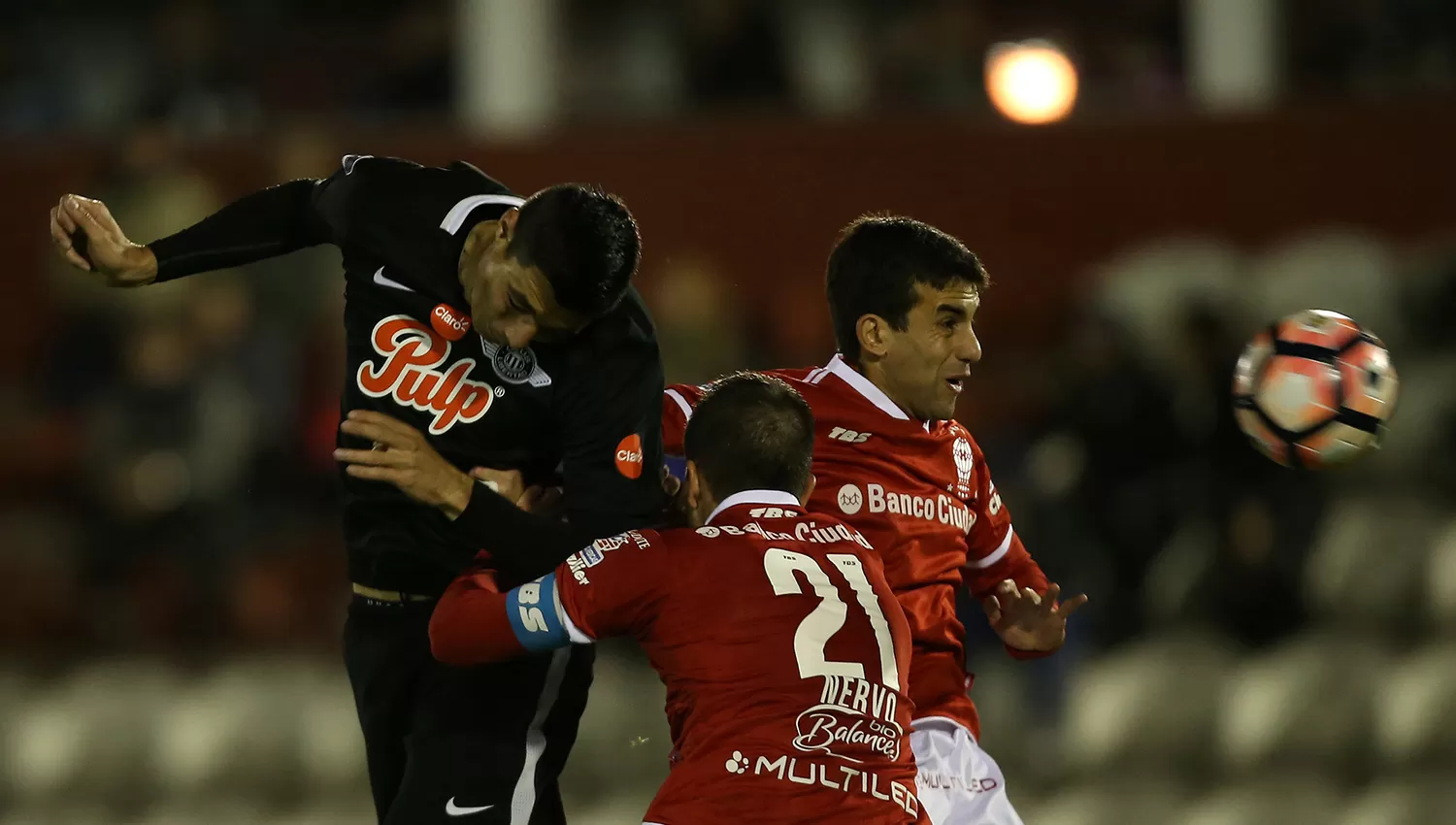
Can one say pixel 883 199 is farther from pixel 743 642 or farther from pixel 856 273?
pixel 743 642

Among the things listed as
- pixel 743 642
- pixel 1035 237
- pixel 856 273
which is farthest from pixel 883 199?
pixel 743 642

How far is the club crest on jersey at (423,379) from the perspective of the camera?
14.2ft

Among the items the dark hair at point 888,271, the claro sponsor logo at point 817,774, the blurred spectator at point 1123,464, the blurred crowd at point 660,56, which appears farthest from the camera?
the blurred crowd at point 660,56

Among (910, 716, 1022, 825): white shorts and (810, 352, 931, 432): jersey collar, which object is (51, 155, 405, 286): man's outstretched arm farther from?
(910, 716, 1022, 825): white shorts

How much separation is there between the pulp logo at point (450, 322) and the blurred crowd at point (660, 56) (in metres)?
6.72

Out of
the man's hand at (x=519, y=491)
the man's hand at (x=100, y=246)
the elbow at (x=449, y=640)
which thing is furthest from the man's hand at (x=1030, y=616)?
the man's hand at (x=100, y=246)

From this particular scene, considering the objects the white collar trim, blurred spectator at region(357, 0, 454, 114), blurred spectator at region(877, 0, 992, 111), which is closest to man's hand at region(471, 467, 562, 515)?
the white collar trim

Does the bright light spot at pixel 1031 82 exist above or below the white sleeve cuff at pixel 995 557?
above

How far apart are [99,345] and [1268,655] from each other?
6016 millimetres

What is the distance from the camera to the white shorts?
14.4 feet

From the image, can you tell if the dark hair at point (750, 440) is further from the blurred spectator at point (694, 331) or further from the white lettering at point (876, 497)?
the blurred spectator at point (694, 331)

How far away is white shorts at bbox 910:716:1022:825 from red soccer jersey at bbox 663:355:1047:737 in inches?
1.6

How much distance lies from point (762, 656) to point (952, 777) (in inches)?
34.6

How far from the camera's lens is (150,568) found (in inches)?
374
